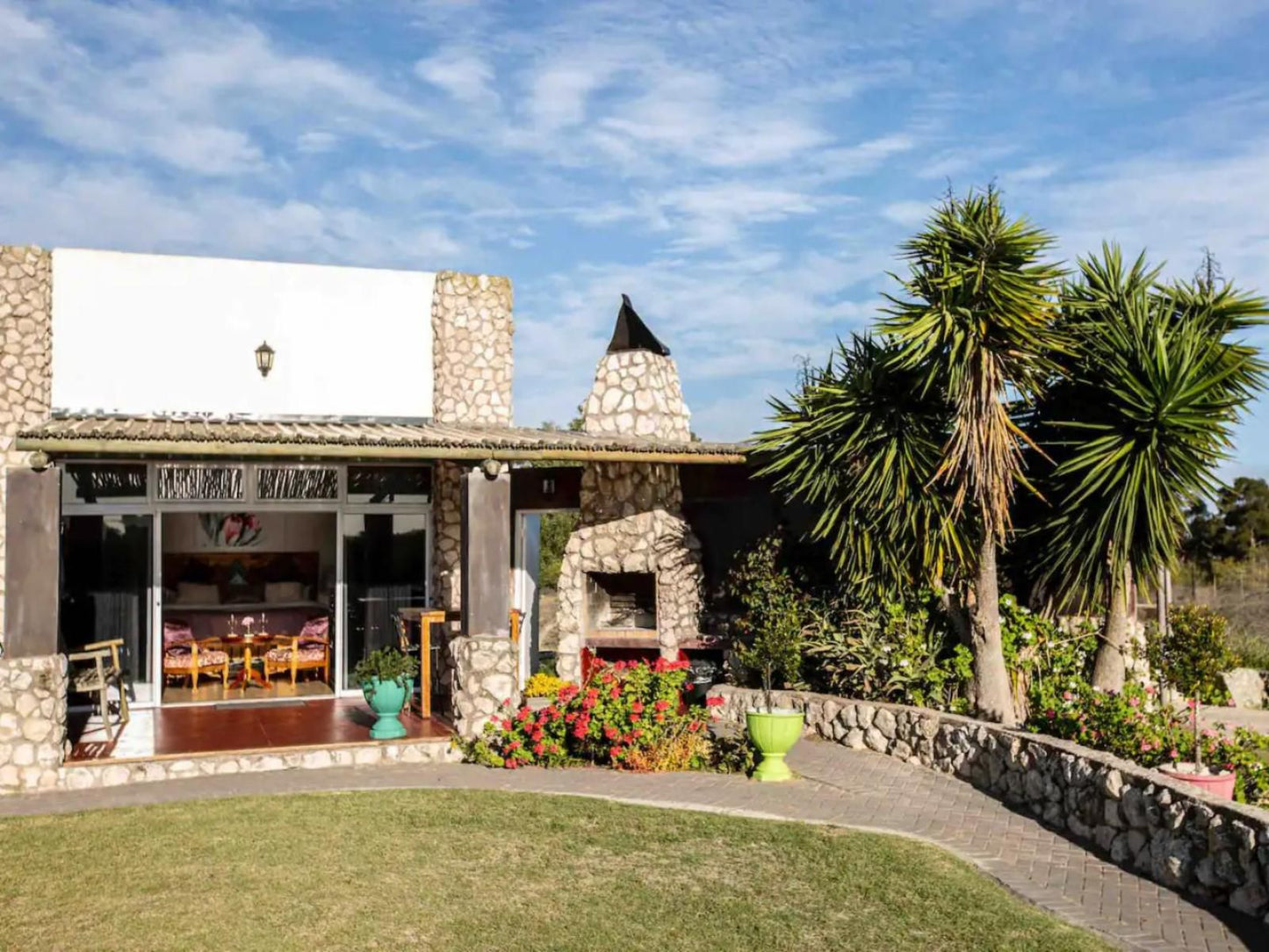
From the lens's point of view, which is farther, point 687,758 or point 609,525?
point 609,525

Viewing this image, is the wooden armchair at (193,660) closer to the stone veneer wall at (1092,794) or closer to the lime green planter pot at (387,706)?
the lime green planter pot at (387,706)

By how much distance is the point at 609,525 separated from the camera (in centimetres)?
1627

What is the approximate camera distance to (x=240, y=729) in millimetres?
12953

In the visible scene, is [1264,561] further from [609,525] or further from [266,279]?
[266,279]

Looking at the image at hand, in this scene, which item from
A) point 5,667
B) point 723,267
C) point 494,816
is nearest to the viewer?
point 494,816

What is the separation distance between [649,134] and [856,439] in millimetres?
6473

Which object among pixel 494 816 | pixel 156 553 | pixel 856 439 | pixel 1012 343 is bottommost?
pixel 494 816

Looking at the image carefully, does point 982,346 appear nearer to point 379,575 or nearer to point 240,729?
point 379,575

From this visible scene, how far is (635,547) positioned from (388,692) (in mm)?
4668

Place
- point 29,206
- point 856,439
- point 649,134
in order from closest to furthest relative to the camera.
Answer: point 856,439 → point 29,206 → point 649,134

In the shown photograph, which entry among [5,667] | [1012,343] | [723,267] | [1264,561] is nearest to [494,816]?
[5,667]

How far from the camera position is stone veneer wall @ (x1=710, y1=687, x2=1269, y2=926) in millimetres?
7539

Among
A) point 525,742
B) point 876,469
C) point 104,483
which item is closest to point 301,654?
point 104,483

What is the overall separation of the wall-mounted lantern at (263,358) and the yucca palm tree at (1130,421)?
8.98 metres
